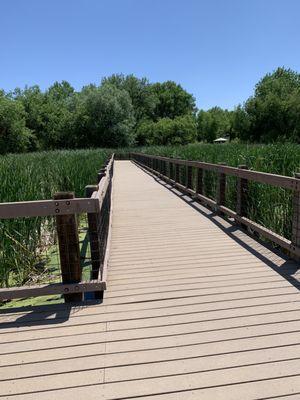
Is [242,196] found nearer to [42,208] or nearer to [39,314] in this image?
[42,208]

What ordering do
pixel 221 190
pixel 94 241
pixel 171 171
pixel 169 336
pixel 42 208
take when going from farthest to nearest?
1. pixel 171 171
2. pixel 221 190
3. pixel 94 241
4. pixel 42 208
5. pixel 169 336

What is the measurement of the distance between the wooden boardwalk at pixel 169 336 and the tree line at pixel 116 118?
108 ft

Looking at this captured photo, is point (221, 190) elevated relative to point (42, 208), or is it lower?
lower

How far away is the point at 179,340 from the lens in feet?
8.74

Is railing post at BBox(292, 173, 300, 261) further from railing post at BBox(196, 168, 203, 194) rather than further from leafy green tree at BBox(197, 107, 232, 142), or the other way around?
leafy green tree at BBox(197, 107, 232, 142)

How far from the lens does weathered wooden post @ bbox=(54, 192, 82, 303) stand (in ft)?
10.4

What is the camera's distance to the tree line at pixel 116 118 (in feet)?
140

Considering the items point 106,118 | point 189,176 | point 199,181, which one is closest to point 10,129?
point 106,118

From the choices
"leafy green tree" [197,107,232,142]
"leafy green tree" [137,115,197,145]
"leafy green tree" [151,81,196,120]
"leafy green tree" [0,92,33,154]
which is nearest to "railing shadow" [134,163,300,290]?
"leafy green tree" [0,92,33,154]

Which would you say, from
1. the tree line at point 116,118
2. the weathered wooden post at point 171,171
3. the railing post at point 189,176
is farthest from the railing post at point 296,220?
the tree line at point 116,118

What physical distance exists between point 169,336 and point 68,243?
3.59 feet

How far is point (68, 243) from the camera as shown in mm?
3201

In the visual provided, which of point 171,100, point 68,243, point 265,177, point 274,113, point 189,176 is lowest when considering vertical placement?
point 189,176

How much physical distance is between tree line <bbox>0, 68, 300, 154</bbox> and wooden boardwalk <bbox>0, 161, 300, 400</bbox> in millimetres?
32945
